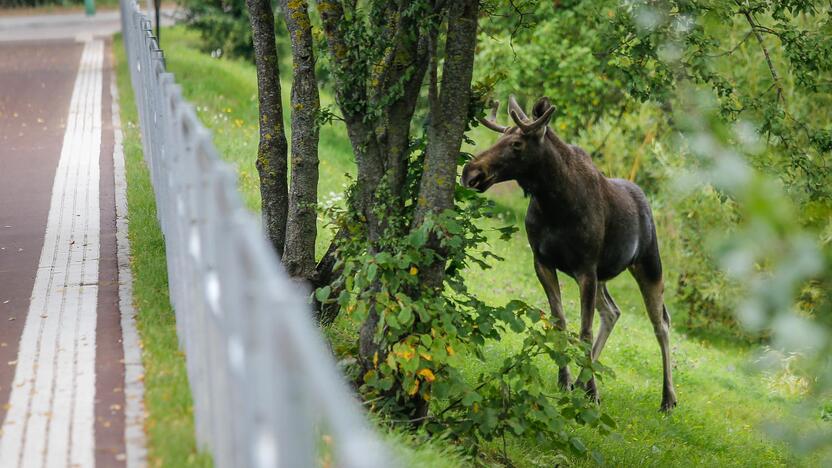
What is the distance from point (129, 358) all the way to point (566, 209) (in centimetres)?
467

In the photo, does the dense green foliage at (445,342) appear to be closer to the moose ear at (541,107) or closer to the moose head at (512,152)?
the moose head at (512,152)

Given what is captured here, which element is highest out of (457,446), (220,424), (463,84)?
(463,84)

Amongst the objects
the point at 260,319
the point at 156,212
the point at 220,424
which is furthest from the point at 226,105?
the point at 260,319

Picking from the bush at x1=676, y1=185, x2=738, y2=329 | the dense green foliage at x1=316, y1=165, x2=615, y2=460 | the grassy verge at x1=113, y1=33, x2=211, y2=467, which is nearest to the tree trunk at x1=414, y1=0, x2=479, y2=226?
the dense green foliage at x1=316, y1=165, x2=615, y2=460

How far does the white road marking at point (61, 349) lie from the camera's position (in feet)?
17.6

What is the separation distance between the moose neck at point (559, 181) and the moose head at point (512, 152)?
4.0 inches

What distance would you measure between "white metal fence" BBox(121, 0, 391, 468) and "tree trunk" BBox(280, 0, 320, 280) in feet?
7.80

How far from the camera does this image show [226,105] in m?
20.2

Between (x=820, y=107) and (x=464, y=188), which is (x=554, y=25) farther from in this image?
(x=464, y=188)

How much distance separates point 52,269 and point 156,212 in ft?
6.64

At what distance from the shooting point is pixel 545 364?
11.9m

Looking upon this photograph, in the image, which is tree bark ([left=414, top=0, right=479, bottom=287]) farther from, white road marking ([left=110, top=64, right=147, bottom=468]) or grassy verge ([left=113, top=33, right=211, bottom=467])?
white road marking ([left=110, top=64, right=147, bottom=468])

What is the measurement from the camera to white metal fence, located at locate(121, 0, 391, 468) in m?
2.36

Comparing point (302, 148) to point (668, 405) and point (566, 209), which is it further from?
point (668, 405)
